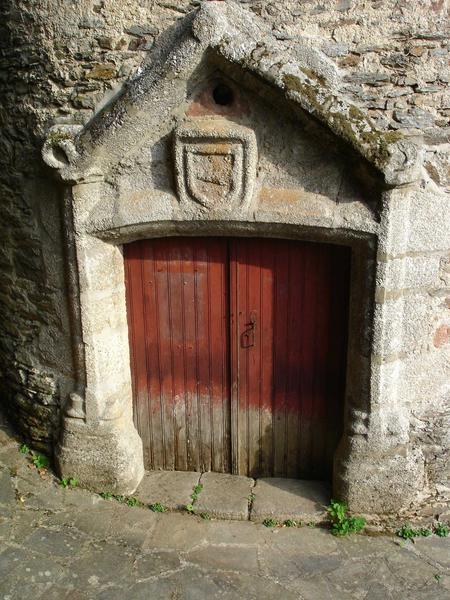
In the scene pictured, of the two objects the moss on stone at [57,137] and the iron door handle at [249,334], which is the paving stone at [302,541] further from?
the moss on stone at [57,137]

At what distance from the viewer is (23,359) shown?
15.6 feet

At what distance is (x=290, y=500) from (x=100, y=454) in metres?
1.43

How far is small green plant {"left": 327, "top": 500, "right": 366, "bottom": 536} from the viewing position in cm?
415

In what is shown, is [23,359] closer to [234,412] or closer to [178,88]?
[234,412]

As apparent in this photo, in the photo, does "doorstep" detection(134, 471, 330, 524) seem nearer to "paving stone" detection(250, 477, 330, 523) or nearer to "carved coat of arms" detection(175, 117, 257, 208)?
"paving stone" detection(250, 477, 330, 523)

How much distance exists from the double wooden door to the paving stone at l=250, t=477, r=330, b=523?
13 cm

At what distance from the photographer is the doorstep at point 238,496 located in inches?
169

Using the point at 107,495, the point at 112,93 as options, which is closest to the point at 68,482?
the point at 107,495

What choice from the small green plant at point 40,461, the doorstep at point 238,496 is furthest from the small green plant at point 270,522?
the small green plant at point 40,461

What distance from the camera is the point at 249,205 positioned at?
3818 millimetres

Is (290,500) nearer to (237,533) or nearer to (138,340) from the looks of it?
(237,533)

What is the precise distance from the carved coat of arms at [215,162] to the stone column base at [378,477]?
186 cm

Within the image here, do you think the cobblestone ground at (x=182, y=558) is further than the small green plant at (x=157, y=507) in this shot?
No

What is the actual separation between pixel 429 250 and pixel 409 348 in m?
0.66
